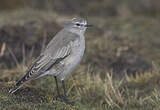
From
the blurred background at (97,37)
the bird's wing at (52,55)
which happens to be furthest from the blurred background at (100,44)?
the bird's wing at (52,55)

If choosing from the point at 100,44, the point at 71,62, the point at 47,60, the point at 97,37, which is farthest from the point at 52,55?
the point at 97,37

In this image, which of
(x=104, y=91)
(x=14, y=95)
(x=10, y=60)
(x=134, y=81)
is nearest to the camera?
(x=14, y=95)

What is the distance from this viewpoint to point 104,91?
636cm

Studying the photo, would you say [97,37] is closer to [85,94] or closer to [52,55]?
[85,94]

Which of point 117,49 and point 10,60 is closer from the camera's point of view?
point 10,60

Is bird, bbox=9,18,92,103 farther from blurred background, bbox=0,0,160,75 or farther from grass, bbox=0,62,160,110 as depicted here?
blurred background, bbox=0,0,160,75

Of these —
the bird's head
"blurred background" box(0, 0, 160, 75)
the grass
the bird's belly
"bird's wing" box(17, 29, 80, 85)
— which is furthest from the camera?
"blurred background" box(0, 0, 160, 75)

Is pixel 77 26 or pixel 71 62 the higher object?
pixel 77 26

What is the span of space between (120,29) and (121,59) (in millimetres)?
2515

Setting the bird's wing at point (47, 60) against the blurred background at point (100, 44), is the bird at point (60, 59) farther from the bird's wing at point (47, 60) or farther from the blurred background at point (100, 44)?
the blurred background at point (100, 44)

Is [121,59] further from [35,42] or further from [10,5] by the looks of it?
[10,5]

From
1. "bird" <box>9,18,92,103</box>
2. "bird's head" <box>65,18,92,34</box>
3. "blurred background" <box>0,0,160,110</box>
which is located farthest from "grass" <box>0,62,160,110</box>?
"bird's head" <box>65,18,92,34</box>

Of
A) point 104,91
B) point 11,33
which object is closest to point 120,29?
point 11,33

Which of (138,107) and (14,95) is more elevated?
(14,95)
